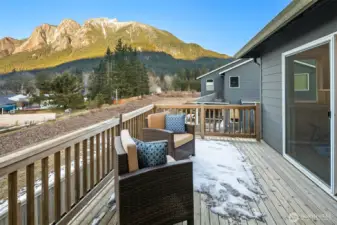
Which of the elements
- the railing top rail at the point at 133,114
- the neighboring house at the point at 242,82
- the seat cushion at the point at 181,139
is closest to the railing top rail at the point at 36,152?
the railing top rail at the point at 133,114

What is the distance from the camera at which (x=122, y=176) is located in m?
1.84

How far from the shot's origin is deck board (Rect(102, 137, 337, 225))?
226 cm

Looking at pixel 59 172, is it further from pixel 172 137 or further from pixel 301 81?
pixel 301 81

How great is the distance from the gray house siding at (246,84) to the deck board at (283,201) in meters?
12.8

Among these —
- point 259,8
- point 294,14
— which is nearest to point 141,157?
point 294,14

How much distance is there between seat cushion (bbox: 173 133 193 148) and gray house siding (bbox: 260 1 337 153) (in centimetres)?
194

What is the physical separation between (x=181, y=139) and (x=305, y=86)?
2.19 m

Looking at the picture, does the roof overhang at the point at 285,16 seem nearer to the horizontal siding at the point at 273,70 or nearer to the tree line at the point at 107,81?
the horizontal siding at the point at 273,70

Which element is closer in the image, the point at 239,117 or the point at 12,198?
the point at 12,198

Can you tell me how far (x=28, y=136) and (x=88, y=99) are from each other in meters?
23.0

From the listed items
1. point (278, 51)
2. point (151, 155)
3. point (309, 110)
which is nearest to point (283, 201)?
point (309, 110)

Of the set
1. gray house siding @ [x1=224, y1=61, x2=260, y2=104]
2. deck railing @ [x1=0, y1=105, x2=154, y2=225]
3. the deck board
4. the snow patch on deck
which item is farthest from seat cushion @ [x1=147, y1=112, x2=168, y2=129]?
gray house siding @ [x1=224, y1=61, x2=260, y2=104]

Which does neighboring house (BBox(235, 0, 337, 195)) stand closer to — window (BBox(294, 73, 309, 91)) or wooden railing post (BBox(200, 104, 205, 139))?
window (BBox(294, 73, 309, 91))

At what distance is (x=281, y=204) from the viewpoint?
2.60 metres
